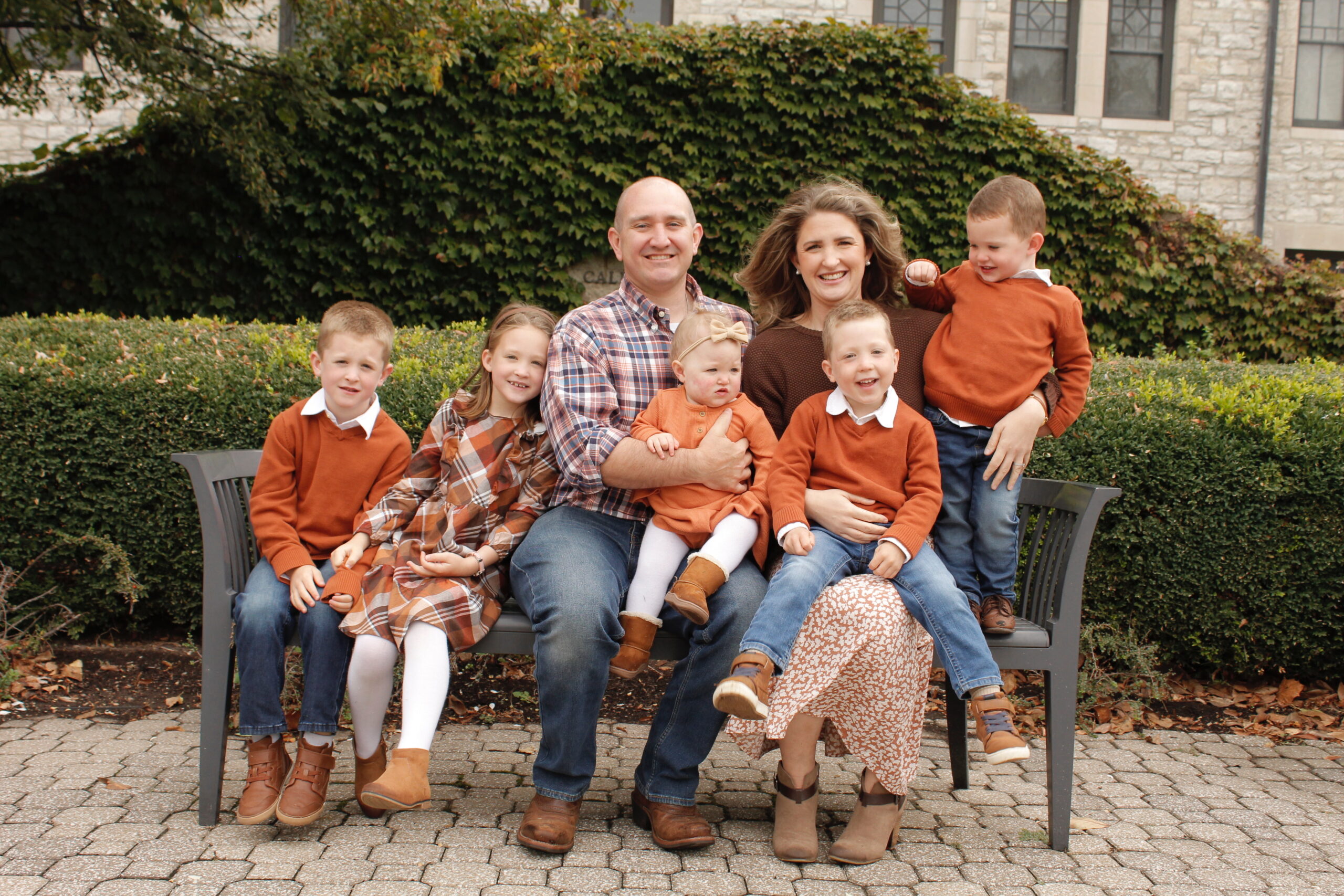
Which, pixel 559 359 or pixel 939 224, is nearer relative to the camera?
pixel 559 359

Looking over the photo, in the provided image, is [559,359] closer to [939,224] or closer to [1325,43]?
[939,224]

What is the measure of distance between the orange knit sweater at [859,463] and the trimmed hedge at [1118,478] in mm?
1445

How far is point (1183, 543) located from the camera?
13.6 ft

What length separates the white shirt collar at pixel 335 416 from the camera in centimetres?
314

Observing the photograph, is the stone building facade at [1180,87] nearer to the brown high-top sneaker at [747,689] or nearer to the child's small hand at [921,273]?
the child's small hand at [921,273]

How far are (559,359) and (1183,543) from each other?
279 centimetres

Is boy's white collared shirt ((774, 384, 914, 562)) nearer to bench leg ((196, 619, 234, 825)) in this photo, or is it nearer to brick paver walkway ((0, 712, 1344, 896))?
brick paver walkway ((0, 712, 1344, 896))

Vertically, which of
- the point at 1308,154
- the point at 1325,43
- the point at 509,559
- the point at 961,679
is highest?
the point at 1325,43

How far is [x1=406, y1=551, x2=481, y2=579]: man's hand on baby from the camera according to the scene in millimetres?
2947

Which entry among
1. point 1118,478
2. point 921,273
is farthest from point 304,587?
point 1118,478

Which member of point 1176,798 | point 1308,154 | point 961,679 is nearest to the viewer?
point 961,679

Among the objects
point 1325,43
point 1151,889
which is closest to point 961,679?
point 1151,889

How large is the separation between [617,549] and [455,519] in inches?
20.6

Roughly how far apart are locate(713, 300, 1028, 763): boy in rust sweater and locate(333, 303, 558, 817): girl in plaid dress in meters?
0.82
